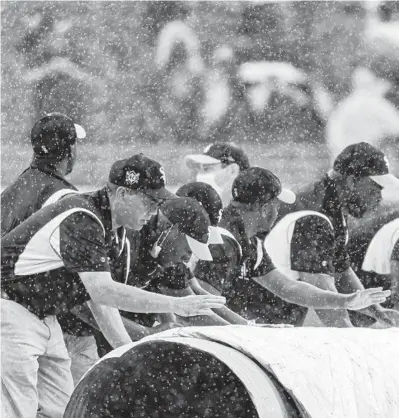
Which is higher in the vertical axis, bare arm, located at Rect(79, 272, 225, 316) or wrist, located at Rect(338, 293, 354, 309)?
bare arm, located at Rect(79, 272, 225, 316)

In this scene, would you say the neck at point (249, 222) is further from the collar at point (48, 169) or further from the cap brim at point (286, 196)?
the collar at point (48, 169)

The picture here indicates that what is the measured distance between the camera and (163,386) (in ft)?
12.3

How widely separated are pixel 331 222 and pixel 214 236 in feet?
3.43

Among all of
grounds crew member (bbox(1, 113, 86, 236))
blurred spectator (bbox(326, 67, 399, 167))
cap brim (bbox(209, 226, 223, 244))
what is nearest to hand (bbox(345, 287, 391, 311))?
cap brim (bbox(209, 226, 223, 244))

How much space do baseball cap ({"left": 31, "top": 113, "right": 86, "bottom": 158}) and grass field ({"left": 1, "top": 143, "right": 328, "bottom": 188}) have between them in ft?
14.2

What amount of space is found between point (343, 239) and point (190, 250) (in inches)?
56.3

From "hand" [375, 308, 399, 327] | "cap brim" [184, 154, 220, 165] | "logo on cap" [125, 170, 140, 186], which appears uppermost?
"logo on cap" [125, 170, 140, 186]

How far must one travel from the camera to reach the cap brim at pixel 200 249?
443 cm

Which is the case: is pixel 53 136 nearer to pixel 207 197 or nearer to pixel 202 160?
pixel 207 197

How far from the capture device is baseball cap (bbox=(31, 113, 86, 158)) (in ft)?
14.9

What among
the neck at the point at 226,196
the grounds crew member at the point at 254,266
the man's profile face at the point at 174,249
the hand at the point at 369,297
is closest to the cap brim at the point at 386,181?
the grounds crew member at the point at 254,266

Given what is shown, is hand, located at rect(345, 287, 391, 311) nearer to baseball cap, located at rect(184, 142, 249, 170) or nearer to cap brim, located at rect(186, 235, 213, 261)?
cap brim, located at rect(186, 235, 213, 261)

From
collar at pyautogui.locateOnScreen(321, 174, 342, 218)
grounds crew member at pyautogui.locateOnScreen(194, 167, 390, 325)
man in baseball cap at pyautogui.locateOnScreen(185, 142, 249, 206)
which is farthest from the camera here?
man in baseball cap at pyautogui.locateOnScreen(185, 142, 249, 206)

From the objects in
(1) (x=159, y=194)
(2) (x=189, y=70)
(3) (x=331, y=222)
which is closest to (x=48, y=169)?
(1) (x=159, y=194)
